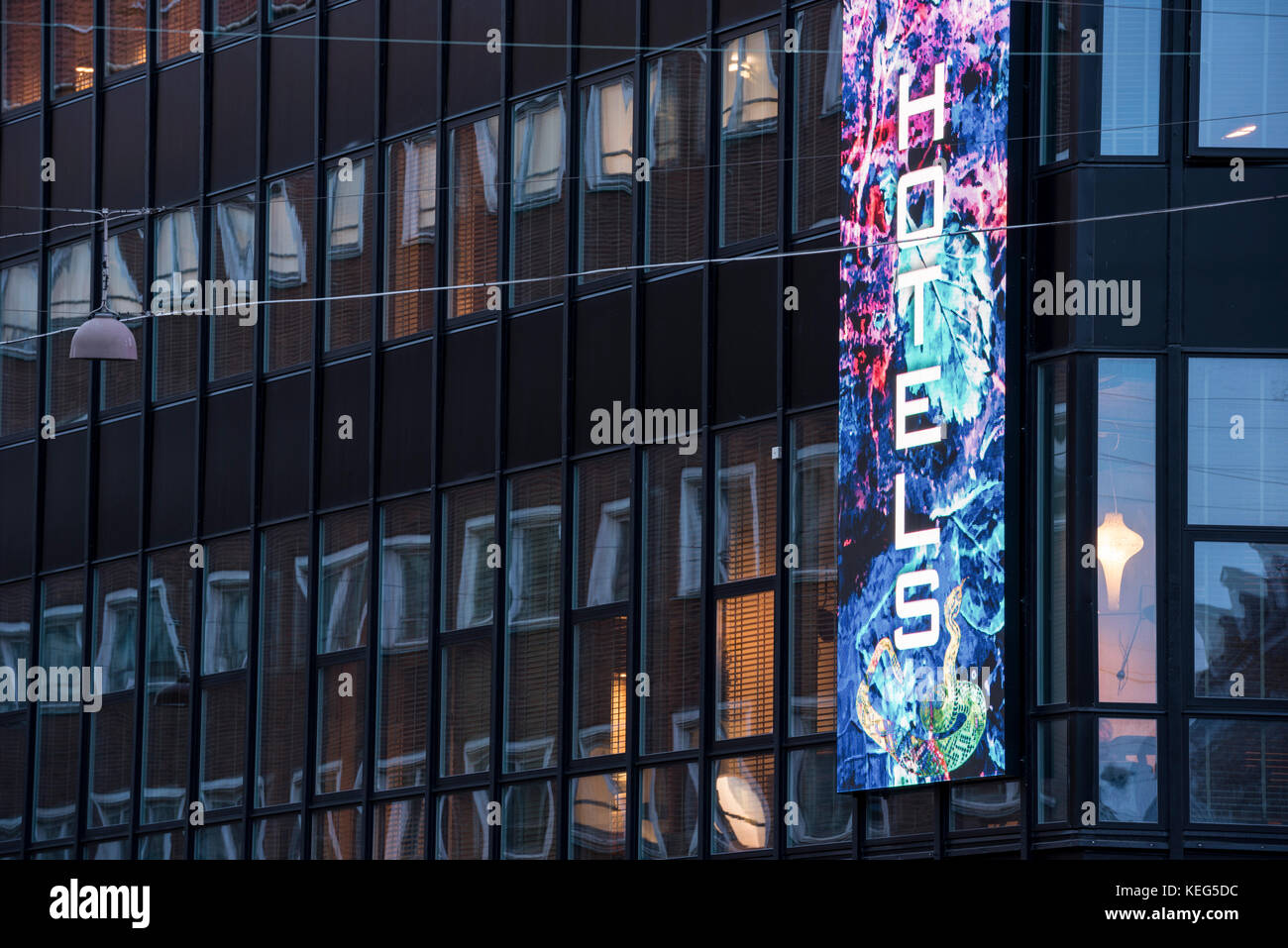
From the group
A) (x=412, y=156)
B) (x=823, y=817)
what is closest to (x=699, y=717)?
(x=823, y=817)

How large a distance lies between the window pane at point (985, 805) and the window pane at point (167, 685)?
11.7m

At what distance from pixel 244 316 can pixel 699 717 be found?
8823 mm

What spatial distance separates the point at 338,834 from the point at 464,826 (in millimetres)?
2054

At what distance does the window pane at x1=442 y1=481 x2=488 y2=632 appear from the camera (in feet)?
96.3

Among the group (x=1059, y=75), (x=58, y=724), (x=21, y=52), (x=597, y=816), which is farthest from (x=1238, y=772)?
(x=21, y=52)

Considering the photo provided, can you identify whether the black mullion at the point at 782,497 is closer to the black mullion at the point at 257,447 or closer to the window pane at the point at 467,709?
the window pane at the point at 467,709

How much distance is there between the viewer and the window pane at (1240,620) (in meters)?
23.5

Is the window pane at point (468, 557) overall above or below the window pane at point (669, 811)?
above

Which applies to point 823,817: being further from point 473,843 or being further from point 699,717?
point 473,843

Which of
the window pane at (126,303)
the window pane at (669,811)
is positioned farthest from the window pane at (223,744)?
the window pane at (669,811)

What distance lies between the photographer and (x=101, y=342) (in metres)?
27.2

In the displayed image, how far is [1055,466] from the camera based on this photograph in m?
23.9

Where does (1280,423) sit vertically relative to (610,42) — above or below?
below
